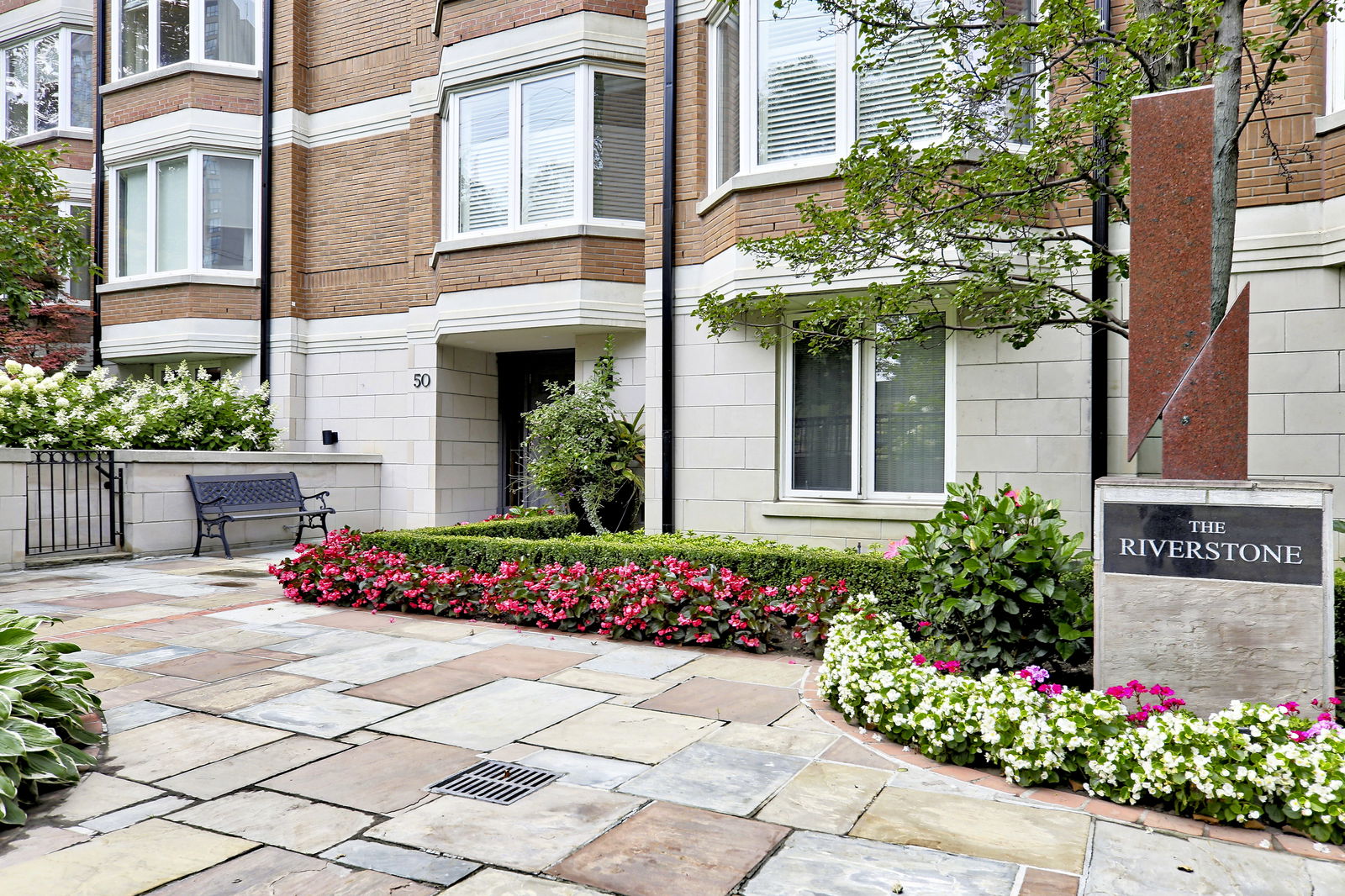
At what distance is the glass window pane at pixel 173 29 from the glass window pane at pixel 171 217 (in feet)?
5.83

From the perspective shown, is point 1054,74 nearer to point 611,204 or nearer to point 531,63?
point 611,204

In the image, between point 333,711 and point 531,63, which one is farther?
point 531,63

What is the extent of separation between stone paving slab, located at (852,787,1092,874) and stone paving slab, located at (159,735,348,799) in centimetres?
243

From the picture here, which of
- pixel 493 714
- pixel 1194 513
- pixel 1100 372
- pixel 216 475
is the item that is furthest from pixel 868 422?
pixel 216 475

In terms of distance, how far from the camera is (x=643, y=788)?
3705mm

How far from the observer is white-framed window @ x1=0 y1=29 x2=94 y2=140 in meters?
17.1

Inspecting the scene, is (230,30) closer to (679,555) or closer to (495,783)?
(679,555)

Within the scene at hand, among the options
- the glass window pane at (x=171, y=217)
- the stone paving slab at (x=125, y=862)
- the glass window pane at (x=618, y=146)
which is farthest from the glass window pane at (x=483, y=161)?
the stone paving slab at (x=125, y=862)

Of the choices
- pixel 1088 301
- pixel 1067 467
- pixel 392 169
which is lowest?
pixel 1067 467

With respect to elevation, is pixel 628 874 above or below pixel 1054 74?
below

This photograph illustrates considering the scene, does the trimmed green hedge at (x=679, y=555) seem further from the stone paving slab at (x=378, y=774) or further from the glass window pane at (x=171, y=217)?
the glass window pane at (x=171, y=217)

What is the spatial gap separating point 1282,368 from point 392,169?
11.6m

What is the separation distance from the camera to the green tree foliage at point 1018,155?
5.09 metres

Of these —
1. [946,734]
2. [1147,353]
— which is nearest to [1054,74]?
[1147,353]
